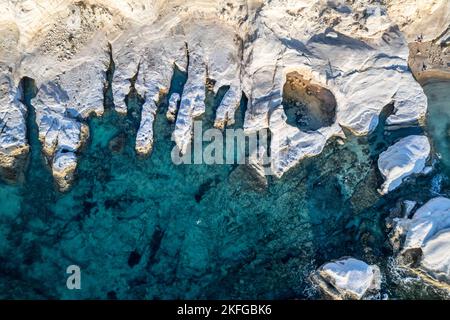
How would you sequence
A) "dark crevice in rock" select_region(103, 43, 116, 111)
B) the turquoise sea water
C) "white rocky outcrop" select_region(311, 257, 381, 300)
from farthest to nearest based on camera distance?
"dark crevice in rock" select_region(103, 43, 116, 111)
the turquoise sea water
"white rocky outcrop" select_region(311, 257, 381, 300)

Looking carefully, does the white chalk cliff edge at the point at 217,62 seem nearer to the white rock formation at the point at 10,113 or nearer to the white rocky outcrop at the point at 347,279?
the white rock formation at the point at 10,113

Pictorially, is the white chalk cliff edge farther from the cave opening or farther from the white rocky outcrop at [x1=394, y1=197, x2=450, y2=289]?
the white rocky outcrop at [x1=394, y1=197, x2=450, y2=289]

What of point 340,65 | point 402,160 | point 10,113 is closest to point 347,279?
point 402,160

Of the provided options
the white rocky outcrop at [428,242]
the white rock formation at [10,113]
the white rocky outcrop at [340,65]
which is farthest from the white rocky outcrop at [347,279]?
the white rock formation at [10,113]

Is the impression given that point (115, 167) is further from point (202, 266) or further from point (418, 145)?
point (418, 145)

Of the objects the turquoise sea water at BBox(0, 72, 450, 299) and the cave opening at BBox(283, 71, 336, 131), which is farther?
the cave opening at BBox(283, 71, 336, 131)

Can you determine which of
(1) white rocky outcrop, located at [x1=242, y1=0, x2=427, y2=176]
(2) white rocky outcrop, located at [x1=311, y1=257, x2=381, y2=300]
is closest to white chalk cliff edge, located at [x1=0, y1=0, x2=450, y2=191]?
(1) white rocky outcrop, located at [x1=242, y1=0, x2=427, y2=176]
